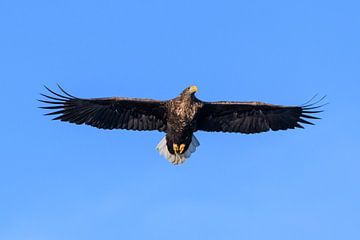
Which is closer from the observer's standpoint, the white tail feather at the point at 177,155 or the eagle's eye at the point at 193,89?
the eagle's eye at the point at 193,89

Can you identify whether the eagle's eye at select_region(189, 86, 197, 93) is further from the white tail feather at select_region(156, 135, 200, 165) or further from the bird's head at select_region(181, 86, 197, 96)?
the white tail feather at select_region(156, 135, 200, 165)

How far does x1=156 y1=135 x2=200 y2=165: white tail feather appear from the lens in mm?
24359

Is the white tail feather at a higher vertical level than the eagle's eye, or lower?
lower

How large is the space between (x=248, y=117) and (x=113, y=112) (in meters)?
2.55

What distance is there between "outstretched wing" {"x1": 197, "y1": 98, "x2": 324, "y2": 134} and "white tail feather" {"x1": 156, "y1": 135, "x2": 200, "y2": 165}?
1.20 ft

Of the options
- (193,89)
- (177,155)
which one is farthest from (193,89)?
(177,155)

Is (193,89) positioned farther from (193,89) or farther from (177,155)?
(177,155)

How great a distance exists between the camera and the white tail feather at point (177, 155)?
2436 cm

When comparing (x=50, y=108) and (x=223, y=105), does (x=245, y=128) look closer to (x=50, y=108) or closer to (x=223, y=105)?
(x=223, y=105)

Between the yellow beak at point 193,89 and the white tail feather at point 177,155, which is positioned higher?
the yellow beak at point 193,89

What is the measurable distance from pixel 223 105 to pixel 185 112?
3.19ft

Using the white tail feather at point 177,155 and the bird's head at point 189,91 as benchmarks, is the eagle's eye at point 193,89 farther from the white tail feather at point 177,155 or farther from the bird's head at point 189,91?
the white tail feather at point 177,155

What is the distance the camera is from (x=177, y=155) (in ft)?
80.0

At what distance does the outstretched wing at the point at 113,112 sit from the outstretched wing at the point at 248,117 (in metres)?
0.85
